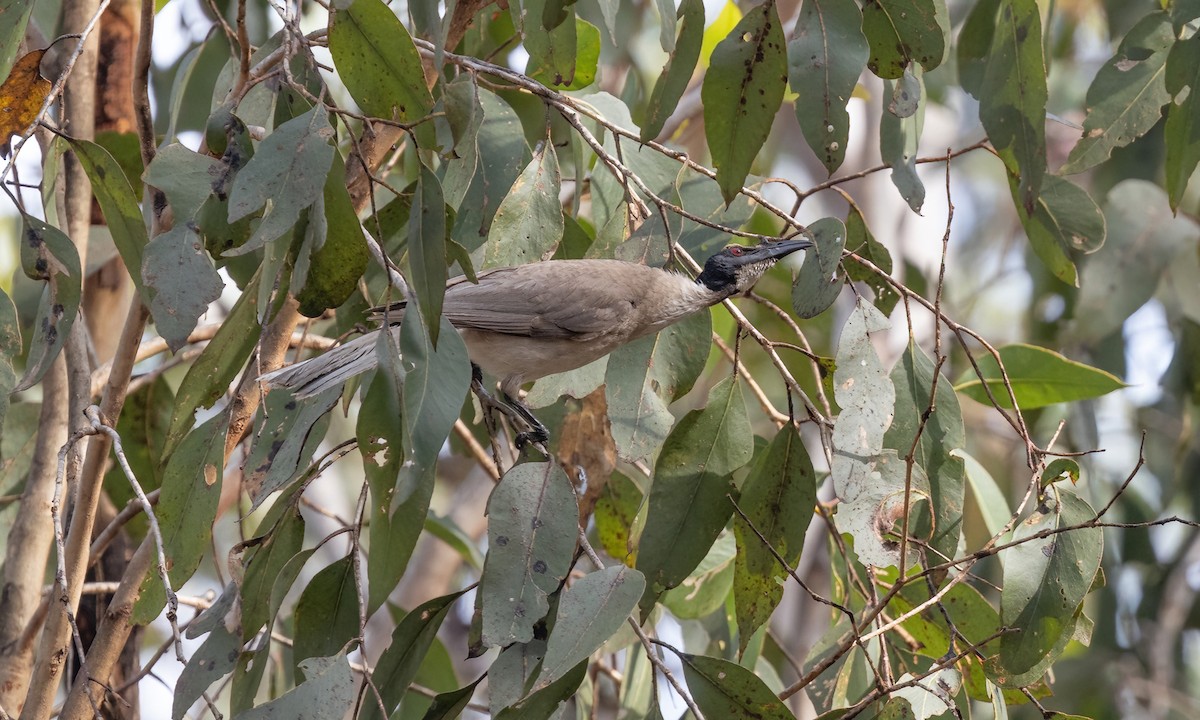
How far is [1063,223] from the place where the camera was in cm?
304

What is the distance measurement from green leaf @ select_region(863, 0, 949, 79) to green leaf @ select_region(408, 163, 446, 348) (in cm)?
102

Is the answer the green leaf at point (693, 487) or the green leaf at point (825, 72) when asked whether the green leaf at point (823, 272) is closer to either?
the green leaf at point (825, 72)

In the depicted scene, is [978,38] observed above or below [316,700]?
above

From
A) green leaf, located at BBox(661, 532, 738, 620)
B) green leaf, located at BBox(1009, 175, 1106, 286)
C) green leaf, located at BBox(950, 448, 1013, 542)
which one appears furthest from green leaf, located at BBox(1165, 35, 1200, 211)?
green leaf, located at BBox(661, 532, 738, 620)

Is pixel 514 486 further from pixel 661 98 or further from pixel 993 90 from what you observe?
pixel 993 90

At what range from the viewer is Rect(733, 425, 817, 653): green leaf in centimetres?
257

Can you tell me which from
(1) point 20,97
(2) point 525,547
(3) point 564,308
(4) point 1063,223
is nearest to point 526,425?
(3) point 564,308

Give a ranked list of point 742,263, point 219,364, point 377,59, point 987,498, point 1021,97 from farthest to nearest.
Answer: point 987,498
point 742,263
point 1021,97
point 219,364
point 377,59

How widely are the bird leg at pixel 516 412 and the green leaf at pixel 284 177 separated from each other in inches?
33.0

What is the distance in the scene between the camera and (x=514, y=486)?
7.00ft

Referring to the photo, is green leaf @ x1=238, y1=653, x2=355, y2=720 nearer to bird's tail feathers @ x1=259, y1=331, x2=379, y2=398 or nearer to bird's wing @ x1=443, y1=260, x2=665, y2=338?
bird's tail feathers @ x1=259, y1=331, x2=379, y2=398

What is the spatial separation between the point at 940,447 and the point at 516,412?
103cm

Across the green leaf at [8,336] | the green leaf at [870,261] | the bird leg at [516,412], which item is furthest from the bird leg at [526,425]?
the green leaf at [8,336]

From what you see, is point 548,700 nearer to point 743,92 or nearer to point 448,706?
point 448,706
